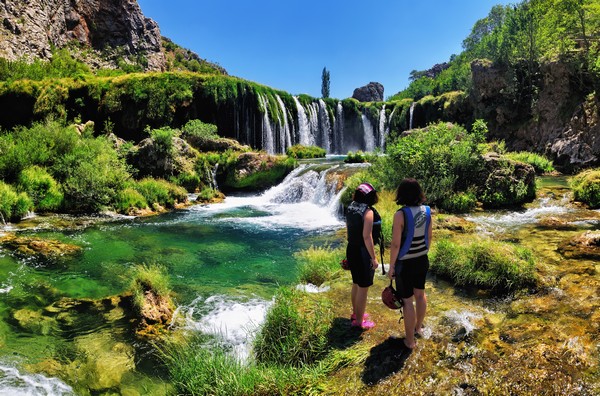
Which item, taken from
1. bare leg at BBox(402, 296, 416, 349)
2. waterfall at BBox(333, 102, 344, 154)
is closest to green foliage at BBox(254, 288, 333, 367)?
bare leg at BBox(402, 296, 416, 349)

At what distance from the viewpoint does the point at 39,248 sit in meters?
9.32

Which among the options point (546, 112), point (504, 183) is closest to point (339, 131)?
point (546, 112)

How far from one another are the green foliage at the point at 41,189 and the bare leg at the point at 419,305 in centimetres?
1546

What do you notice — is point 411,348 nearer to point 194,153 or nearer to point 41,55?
point 194,153

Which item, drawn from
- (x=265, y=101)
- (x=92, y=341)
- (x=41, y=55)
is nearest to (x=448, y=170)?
(x=92, y=341)

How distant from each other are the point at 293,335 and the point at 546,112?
35.5 m

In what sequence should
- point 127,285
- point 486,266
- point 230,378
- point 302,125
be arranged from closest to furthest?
point 230,378
point 486,266
point 127,285
point 302,125

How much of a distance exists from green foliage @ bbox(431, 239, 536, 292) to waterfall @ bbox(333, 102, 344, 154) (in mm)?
33159

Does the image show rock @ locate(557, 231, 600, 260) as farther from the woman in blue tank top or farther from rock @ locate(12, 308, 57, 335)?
rock @ locate(12, 308, 57, 335)

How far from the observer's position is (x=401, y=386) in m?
3.46

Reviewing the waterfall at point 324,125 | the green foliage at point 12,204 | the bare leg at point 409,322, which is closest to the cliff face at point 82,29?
the waterfall at point 324,125

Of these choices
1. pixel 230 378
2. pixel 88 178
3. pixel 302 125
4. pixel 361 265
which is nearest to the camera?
pixel 230 378

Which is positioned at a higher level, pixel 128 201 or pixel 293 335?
pixel 128 201

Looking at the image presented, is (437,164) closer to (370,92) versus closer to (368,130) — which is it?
(368,130)
